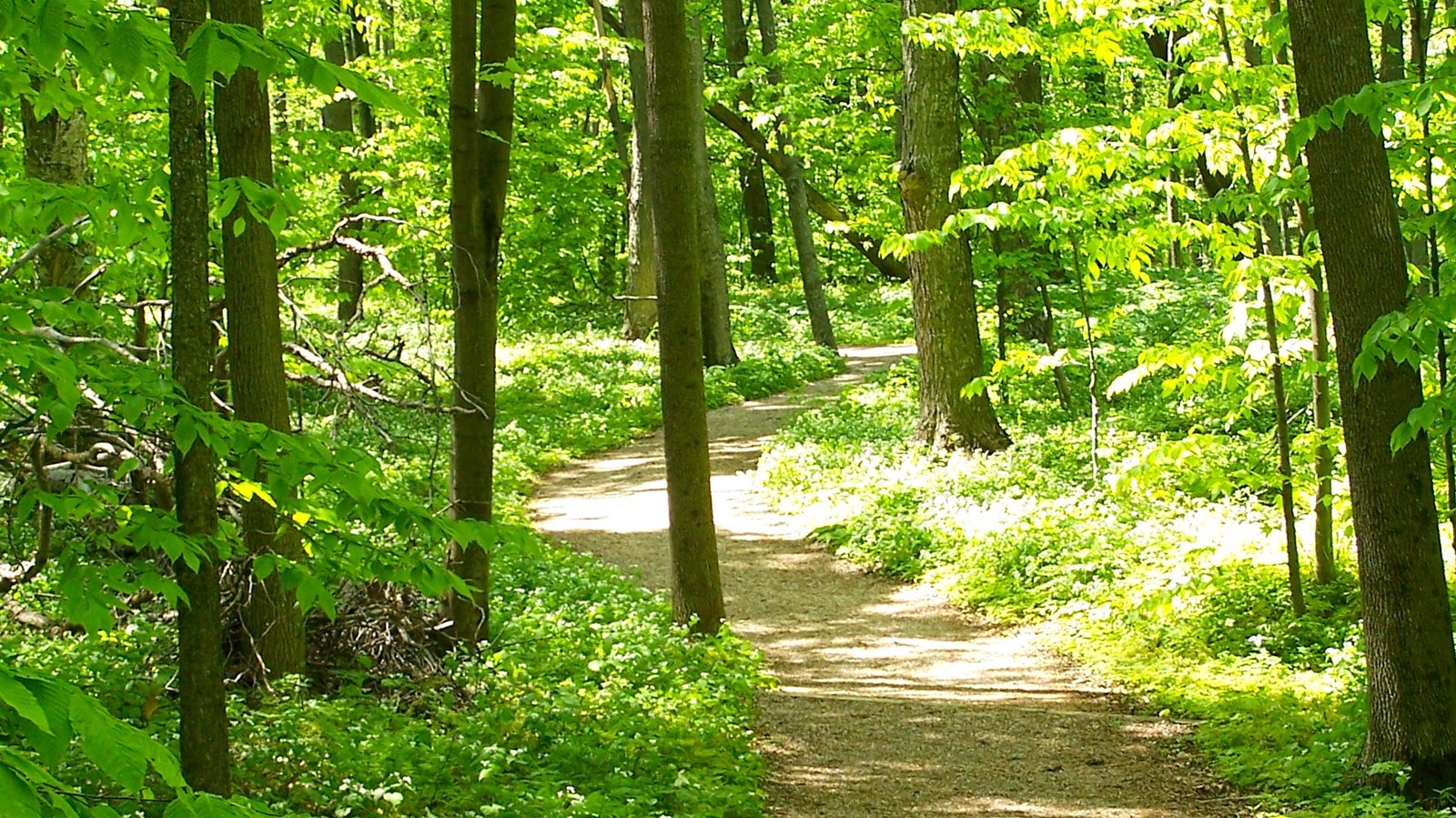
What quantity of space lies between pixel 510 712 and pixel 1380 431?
14.9ft

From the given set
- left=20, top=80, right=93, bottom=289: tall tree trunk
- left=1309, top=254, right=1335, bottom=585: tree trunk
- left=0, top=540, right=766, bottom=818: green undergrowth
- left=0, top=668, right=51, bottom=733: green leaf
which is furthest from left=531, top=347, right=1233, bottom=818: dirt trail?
left=20, top=80, right=93, bottom=289: tall tree trunk

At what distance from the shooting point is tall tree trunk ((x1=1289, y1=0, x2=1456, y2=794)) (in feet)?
Answer: 17.5

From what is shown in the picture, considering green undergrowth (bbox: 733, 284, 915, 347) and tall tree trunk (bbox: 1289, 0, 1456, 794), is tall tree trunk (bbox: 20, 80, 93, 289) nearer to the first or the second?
tall tree trunk (bbox: 1289, 0, 1456, 794)

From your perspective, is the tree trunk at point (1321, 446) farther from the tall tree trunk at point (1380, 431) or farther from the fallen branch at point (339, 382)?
the fallen branch at point (339, 382)

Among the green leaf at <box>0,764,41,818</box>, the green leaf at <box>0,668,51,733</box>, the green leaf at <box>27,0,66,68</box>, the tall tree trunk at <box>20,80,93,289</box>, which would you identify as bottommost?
the green leaf at <box>0,764,41,818</box>

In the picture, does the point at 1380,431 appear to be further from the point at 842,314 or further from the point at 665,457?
the point at 842,314

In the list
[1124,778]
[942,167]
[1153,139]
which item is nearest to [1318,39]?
[1153,139]

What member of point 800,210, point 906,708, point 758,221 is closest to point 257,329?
point 906,708

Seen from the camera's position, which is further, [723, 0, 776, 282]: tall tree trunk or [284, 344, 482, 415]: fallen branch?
[723, 0, 776, 282]: tall tree trunk

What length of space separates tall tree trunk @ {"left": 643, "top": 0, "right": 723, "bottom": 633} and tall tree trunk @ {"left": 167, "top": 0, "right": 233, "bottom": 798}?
166 inches

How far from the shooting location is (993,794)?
6402 mm

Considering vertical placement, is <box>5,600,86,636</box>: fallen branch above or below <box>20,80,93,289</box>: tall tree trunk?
below

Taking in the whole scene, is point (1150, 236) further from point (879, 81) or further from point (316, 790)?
point (879, 81)

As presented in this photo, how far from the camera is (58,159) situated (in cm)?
898
